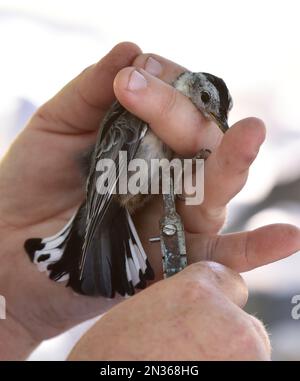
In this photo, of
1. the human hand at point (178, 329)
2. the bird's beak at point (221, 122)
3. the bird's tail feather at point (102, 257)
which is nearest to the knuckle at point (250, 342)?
the human hand at point (178, 329)

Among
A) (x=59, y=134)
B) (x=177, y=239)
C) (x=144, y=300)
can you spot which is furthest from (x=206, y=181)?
(x=59, y=134)

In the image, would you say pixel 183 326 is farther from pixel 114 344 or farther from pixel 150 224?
pixel 150 224

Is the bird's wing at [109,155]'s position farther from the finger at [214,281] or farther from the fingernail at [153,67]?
the finger at [214,281]

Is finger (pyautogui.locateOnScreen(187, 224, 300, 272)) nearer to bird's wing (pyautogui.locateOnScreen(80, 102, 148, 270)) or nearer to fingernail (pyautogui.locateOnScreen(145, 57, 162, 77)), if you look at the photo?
bird's wing (pyautogui.locateOnScreen(80, 102, 148, 270))

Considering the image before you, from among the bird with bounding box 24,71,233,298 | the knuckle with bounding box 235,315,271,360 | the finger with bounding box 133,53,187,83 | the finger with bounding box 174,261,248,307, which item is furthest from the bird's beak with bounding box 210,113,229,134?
the knuckle with bounding box 235,315,271,360

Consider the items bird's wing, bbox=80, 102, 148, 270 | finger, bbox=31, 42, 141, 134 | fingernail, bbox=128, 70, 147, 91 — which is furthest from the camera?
finger, bbox=31, 42, 141, 134

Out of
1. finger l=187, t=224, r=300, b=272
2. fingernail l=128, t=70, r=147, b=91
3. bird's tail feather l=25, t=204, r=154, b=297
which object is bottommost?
bird's tail feather l=25, t=204, r=154, b=297
